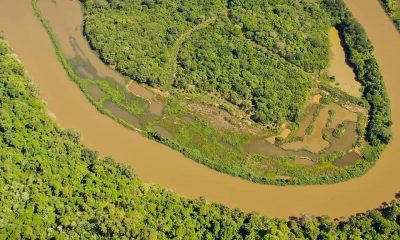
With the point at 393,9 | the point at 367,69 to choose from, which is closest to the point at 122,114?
the point at 367,69

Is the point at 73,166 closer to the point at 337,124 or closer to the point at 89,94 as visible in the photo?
the point at 89,94

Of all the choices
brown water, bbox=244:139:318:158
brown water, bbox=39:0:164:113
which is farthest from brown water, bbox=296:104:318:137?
brown water, bbox=39:0:164:113

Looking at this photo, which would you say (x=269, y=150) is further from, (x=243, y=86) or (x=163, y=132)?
(x=163, y=132)

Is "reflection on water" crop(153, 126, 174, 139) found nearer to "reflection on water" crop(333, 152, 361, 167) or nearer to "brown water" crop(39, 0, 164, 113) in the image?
"brown water" crop(39, 0, 164, 113)

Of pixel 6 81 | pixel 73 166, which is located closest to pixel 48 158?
pixel 73 166

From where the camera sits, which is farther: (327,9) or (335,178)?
(327,9)
